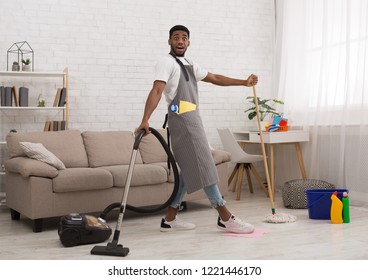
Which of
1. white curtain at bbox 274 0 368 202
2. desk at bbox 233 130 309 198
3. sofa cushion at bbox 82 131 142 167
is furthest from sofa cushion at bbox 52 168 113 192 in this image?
white curtain at bbox 274 0 368 202

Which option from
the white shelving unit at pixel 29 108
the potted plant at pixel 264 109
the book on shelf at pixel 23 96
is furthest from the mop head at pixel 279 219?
the book on shelf at pixel 23 96

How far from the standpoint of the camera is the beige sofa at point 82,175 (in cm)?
420

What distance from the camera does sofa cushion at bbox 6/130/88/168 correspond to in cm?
481

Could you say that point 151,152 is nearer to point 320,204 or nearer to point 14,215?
point 14,215

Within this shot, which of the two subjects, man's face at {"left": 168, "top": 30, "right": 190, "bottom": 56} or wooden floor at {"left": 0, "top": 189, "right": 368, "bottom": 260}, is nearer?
wooden floor at {"left": 0, "top": 189, "right": 368, "bottom": 260}

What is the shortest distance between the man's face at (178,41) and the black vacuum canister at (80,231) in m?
1.37

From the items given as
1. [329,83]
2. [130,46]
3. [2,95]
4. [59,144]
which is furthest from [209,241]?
[130,46]

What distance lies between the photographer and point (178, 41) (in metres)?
3.87

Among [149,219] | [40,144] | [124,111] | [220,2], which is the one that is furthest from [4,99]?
[220,2]

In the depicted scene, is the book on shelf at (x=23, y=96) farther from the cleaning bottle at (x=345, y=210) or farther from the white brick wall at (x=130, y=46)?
the cleaning bottle at (x=345, y=210)


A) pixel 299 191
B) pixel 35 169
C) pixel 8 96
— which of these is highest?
pixel 8 96

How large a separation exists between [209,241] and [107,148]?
1.86m

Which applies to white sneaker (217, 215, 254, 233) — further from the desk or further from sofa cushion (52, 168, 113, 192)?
the desk

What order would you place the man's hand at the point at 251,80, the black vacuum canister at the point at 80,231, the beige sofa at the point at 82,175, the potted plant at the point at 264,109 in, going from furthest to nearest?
the potted plant at the point at 264,109 → the beige sofa at the point at 82,175 → the man's hand at the point at 251,80 → the black vacuum canister at the point at 80,231
